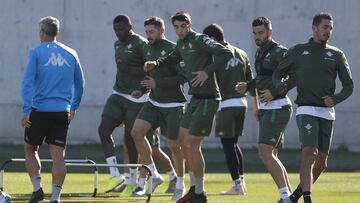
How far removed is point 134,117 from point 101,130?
54cm

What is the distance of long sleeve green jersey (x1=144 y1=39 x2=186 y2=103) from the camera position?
15714 millimetres

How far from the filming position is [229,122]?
1684 cm

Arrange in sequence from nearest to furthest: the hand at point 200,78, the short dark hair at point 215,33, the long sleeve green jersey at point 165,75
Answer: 1. the hand at point 200,78
2. the long sleeve green jersey at point 165,75
3. the short dark hair at point 215,33

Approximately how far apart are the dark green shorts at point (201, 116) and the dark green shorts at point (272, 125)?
0.62m

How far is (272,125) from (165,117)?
8.13ft

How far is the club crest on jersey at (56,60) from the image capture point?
44.5ft

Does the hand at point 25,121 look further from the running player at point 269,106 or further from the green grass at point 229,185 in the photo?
the running player at point 269,106

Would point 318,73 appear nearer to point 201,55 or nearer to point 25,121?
point 201,55

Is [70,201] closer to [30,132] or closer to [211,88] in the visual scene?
[30,132]

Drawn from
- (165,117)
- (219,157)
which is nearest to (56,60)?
(165,117)

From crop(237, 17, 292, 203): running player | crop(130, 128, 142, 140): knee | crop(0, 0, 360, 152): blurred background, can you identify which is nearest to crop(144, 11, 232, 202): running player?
crop(237, 17, 292, 203): running player

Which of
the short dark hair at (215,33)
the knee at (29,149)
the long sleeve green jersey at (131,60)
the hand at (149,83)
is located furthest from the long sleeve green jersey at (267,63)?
the long sleeve green jersey at (131,60)

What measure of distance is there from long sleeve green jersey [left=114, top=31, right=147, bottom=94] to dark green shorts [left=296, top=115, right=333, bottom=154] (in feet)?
13.5

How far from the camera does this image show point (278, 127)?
14.1 metres
